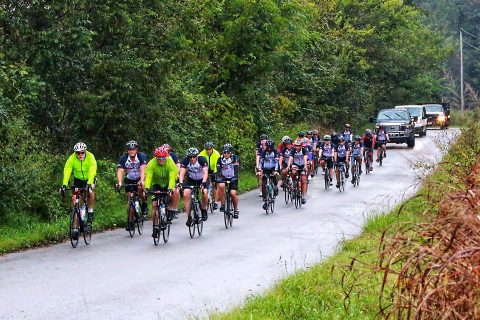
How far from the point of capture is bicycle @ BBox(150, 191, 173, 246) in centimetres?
1429

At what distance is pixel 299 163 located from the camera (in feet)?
71.1

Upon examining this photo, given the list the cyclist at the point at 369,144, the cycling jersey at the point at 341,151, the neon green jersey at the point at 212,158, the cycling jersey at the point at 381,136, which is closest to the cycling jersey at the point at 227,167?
the neon green jersey at the point at 212,158

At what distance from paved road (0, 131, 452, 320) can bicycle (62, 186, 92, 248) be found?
299 mm

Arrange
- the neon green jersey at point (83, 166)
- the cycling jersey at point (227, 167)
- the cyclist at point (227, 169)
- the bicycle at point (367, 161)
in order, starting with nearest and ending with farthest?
the neon green jersey at point (83, 166)
the cyclist at point (227, 169)
the cycling jersey at point (227, 167)
the bicycle at point (367, 161)

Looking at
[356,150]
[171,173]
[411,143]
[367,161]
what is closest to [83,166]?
[171,173]

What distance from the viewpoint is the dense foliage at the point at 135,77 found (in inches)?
643

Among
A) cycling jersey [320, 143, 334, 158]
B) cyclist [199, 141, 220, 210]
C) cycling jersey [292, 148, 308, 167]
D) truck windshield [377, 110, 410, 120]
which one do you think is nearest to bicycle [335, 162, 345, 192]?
cycling jersey [320, 143, 334, 158]

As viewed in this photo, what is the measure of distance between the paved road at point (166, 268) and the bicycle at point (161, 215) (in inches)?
11.1

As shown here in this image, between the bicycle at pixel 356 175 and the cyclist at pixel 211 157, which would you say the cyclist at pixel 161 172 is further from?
the bicycle at pixel 356 175

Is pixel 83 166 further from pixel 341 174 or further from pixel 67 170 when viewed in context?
pixel 341 174

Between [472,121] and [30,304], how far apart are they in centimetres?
1483

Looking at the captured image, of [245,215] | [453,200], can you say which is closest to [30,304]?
[453,200]

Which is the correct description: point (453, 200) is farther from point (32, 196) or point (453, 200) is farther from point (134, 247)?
point (32, 196)

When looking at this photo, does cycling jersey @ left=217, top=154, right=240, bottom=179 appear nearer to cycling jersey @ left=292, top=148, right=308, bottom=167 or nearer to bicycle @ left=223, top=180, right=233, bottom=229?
bicycle @ left=223, top=180, right=233, bottom=229
